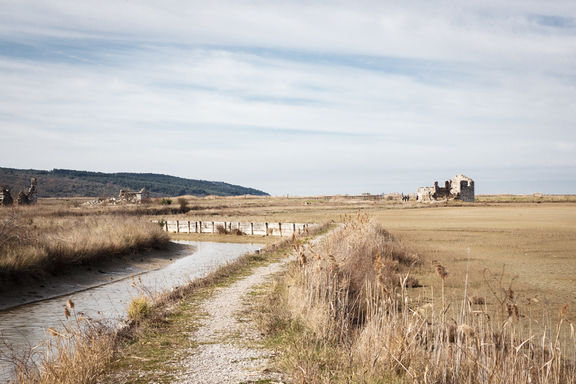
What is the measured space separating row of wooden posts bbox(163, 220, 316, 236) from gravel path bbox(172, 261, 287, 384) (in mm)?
18137

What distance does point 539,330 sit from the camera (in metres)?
8.67

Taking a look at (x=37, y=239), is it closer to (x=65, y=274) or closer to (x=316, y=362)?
(x=65, y=274)

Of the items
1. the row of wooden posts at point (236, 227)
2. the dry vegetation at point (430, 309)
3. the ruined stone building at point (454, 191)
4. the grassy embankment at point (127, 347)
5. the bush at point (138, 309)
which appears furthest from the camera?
the ruined stone building at point (454, 191)

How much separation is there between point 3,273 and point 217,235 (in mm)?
17637

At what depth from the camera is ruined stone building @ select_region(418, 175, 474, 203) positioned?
71.9m

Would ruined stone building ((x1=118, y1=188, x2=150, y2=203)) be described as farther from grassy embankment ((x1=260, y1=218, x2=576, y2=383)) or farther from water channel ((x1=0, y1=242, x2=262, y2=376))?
grassy embankment ((x1=260, y1=218, x2=576, y2=383))

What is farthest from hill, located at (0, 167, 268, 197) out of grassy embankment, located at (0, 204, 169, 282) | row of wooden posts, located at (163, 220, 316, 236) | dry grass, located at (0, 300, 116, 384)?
dry grass, located at (0, 300, 116, 384)

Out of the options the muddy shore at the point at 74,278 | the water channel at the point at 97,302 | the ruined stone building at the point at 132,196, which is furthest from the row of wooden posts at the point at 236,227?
the ruined stone building at the point at 132,196

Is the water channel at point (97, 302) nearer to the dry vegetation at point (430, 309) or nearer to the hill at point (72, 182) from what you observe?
the dry vegetation at point (430, 309)

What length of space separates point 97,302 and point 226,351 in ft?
21.9

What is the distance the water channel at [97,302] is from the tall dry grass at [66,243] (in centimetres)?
133

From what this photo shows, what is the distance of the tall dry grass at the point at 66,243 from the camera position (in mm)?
13594

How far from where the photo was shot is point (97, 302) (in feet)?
39.8

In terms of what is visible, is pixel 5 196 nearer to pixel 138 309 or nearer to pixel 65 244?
pixel 65 244
